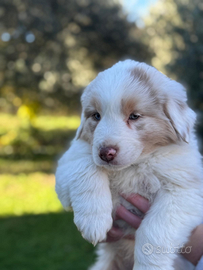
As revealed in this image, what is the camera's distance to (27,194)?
31.0 ft

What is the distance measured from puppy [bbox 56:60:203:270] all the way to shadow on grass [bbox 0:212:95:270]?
386 centimetres

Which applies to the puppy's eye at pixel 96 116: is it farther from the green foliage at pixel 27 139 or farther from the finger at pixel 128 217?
the green foliage at pixel 27 139

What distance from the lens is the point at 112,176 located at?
248 centimetres

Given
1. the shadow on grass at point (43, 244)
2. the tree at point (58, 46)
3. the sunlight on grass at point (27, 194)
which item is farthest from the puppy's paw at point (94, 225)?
the tree at point (58, 46)

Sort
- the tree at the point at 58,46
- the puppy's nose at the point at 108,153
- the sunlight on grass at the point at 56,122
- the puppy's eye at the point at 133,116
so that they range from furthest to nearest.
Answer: the sunlight on grass at the point at 56,122 → the tree at the point at 58,46 → the puppy's eye at the point at 133,116 → the puppy's nose at the point at 108,153

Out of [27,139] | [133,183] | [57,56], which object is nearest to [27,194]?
[27,139]

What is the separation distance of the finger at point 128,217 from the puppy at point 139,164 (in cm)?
6

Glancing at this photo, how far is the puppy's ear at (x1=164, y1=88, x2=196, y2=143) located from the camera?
2316 mm

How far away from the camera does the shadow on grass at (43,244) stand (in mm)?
5965

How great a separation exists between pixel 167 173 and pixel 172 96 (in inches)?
23.0

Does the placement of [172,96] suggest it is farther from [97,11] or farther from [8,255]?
[97,11]

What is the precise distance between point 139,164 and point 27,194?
763 centimetres

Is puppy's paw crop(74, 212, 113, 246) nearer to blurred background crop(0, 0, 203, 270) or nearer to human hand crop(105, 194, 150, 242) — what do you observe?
human hand crop(105, 194, 150, 242)

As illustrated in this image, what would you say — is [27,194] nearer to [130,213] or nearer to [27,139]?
[27,139]
